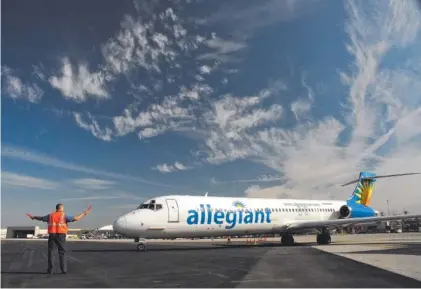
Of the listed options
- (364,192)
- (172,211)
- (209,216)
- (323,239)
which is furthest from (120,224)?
(364,192)

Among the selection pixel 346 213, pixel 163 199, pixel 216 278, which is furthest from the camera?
pixel 346 213

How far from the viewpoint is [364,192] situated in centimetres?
4109

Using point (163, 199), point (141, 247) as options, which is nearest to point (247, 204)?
point (163, 199)

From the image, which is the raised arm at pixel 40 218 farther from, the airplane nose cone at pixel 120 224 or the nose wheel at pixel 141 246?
the nose wheel at pixel 141 246

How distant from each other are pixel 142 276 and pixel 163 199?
16340 mm

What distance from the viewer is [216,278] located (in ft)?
31.0

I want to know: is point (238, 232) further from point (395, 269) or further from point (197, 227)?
point (395, 269)

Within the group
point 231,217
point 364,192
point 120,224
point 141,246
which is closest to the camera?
point 120,224

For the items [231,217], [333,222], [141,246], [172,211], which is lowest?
[141,246]

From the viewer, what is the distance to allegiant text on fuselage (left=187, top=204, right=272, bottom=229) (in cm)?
2700

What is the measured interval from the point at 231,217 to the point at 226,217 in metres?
0.49

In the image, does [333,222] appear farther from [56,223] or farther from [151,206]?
[56,223]

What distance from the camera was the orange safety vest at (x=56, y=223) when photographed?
10.5 m

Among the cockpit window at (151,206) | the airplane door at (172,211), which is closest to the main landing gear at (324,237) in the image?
the airplane door at (172,211)
